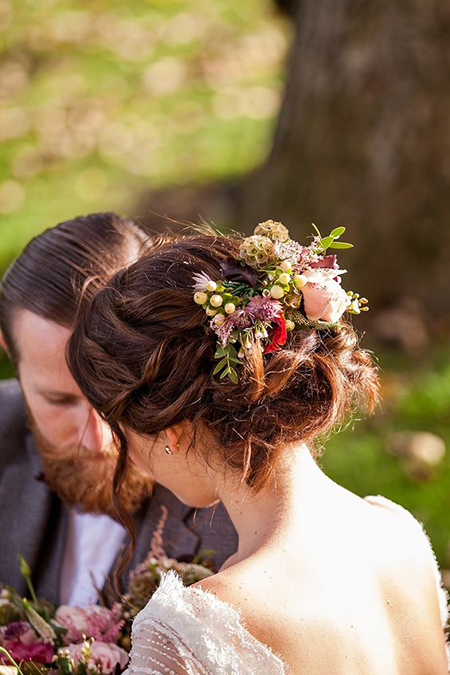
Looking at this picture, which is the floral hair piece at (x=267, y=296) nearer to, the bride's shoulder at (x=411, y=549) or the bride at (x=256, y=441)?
the bride at (x=256, y=441)

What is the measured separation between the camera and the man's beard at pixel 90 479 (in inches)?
102

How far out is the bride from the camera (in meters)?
1.74

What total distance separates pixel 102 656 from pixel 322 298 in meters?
0.93

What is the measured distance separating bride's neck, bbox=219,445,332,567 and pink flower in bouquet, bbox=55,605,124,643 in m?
0.39

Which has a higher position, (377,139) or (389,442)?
(377,139)

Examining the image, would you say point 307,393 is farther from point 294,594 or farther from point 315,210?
point 315,210

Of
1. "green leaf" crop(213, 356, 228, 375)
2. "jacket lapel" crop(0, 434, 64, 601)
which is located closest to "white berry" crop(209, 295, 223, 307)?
"green leaf" crop(213, 356, 228, 375)

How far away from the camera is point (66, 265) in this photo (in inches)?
102

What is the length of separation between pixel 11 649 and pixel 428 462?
2.38 m

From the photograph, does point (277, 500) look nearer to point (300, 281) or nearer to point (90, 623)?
point (300, 281)

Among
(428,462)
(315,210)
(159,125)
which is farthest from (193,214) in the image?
Answer: (428,462)

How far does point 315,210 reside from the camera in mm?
5070

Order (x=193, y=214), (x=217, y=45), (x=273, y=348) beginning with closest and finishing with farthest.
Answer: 1. (x=273, y=348)
2. (x=193, y=214)
3. (x=217, y=45)

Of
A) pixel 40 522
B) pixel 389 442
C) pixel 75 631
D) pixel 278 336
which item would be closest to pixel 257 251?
pixel 278 336
